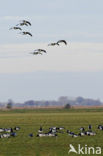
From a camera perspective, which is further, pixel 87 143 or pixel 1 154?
pixel 87 143

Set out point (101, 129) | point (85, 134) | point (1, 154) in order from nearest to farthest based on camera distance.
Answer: point (1, 154) < point (85, 134) < point (101, 129)

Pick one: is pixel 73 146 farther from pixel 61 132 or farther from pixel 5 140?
pixel 61 132

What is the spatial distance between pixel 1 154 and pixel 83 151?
17.5 ft

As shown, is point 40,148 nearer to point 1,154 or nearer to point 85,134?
point 1,154

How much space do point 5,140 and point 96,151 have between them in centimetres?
1183

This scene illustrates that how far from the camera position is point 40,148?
45.8 metres

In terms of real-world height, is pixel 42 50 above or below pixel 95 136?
above

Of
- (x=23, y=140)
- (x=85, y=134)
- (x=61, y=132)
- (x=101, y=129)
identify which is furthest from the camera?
(x=101, y=129)

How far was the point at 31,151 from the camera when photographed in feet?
145

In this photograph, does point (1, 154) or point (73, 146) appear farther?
point (73, 146)

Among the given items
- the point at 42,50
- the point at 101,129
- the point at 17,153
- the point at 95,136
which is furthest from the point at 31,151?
the point at 101,129

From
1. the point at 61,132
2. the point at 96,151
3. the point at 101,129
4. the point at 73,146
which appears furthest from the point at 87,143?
the point at 101,129

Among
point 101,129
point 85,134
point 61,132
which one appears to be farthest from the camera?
point 101,129

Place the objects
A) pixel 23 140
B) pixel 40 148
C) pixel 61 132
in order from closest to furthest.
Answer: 1. pixel 40 148
2. pixel 23 140
3. pixel 61 132
